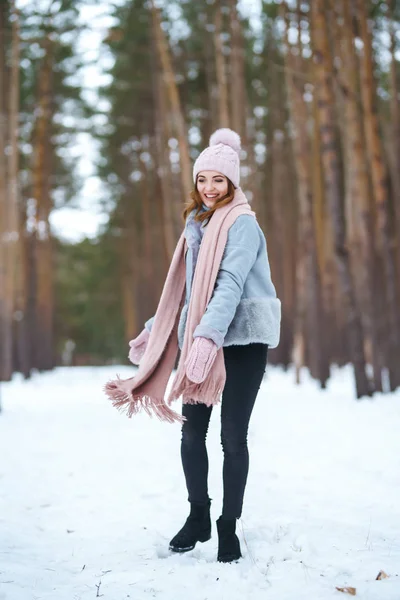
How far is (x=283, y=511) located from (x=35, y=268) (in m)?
13.5

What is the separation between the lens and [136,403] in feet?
A: 10.8

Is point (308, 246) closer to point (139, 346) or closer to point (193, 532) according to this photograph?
point (139, 346)

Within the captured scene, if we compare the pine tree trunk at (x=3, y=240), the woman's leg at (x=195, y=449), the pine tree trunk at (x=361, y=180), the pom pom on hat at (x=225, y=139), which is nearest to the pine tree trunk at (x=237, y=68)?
the pine tree trunk at (x=361, y=180)

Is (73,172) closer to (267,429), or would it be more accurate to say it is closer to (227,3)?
(227,3)

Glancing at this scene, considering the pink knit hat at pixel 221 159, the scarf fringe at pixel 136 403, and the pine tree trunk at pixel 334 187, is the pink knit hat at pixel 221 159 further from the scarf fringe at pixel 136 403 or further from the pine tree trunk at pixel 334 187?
the pine tree trunk at pixel 334 187

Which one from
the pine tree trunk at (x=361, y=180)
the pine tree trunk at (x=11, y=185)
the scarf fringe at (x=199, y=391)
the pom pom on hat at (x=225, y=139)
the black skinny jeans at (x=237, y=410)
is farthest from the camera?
the pine tree trunk at (x=11, y=185)

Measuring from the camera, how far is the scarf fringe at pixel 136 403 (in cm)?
319

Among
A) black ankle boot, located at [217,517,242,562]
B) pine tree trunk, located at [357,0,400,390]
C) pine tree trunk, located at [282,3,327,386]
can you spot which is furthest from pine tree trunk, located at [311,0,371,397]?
black ankle boot, located at [217,517,242,562]

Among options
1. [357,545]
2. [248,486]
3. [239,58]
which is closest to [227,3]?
[239,58]

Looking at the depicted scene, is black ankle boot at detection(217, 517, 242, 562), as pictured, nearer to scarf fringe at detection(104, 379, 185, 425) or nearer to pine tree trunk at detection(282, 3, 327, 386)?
scarf fringe at detection(104, 379, 185, 425)

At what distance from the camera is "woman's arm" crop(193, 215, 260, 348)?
9.46ft

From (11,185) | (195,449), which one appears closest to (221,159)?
(195,449)

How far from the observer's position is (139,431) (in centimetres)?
734

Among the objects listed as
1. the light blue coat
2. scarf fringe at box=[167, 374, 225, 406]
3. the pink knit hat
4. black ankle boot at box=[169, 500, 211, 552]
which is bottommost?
black ankle boot at box=[169, 500, 211, 552]
